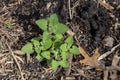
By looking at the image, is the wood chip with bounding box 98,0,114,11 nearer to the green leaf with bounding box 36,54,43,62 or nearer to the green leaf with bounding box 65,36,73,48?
the green leaf with bounding box 65,36,73,48

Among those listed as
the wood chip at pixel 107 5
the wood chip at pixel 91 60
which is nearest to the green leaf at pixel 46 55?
the wood chip at pixel 91 60

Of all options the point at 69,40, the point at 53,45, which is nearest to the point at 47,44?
the point at 53,45

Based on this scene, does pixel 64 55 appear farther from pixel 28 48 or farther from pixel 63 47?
pixel 28 48

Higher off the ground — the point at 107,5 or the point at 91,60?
the point at 107,5

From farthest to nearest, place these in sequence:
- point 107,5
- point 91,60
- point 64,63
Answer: point 107,5 → point 91,60 → point 64,63

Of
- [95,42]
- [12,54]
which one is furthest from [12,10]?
[95,42]

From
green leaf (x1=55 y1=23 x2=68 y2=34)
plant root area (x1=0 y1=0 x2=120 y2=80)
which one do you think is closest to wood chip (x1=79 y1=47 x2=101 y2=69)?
plant root area (x1=0 y1=0 x2=120 y2=80)
